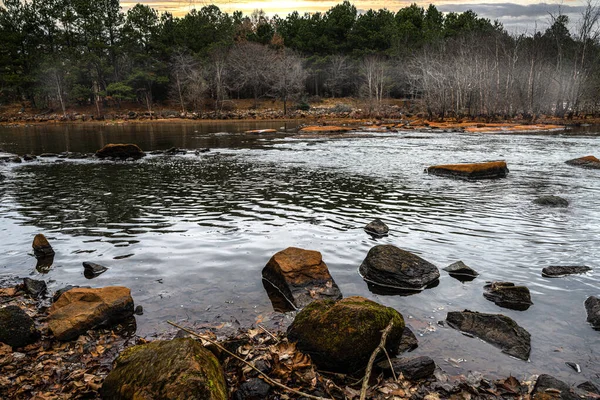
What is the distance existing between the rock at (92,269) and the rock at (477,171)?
1591 centimetres

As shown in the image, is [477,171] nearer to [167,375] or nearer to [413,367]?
[413,367]

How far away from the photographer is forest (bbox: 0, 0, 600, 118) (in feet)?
220

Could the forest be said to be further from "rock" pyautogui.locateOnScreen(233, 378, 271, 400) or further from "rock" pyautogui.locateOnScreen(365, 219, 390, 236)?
"rock" pyautogui.locateOnScreen(233, 378, 271, 400)

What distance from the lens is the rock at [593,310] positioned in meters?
6.09

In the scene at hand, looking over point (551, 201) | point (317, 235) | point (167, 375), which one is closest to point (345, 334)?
point (167, 375)

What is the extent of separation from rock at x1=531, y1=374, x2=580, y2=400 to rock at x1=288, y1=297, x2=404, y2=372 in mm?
1613

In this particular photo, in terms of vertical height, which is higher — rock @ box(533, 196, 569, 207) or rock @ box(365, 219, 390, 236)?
rock @ box(365, 219, 390, 236)

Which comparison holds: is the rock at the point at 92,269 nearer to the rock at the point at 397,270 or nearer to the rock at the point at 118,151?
the rock at the point at 397,270

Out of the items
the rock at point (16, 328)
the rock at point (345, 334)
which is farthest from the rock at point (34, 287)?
the rock at point (345, 334)

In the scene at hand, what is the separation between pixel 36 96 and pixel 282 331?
103215 millimetres

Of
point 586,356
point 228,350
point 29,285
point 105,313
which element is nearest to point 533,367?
point 586,356

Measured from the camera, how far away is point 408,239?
10102 millimetres

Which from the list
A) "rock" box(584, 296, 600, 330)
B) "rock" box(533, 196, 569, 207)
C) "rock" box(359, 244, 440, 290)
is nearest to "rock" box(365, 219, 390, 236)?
"rock" box(359, 244, 440, 290)

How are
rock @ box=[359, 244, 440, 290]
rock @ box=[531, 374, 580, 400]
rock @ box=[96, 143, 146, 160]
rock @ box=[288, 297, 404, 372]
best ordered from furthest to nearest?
1. rock @ box=[96, 143, 146, 160]
2. rock @ box=[359, 244, 440, 290]
3. rock @ box=[288, 297, 404, 372]
4. rock @ box=[531, 374, 580, 400]
